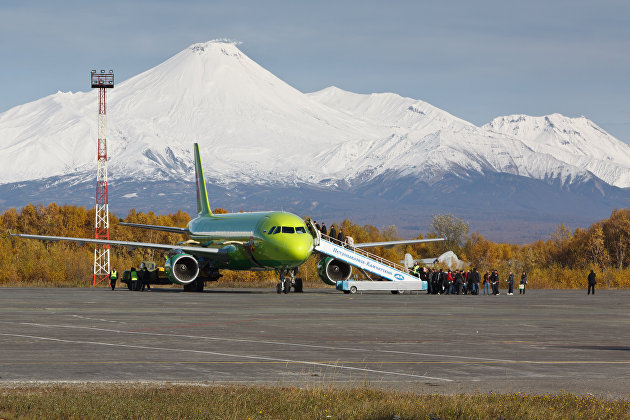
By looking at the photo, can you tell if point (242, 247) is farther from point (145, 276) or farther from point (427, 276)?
point (427, 276)

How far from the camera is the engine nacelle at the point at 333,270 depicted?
207ft

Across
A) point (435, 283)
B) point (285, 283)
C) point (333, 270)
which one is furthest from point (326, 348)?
point (435, 283)

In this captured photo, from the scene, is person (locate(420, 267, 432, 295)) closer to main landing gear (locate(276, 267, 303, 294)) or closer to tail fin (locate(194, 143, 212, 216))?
main landing gear (locate(276, 267, 303, 294))

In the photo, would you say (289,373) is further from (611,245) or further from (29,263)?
(611,245)

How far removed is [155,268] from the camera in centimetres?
7162

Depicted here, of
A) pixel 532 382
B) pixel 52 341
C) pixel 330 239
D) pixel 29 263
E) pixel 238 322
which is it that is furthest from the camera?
pixel 29 263

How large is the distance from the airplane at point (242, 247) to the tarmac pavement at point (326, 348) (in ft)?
56.3

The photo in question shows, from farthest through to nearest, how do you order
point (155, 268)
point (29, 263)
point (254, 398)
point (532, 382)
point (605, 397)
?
point (29, 263) → point (155, 268) → point (532, 382) → point (605, 397) → point (254, 398)

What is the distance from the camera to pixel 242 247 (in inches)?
2388

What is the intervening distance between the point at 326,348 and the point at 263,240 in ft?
110

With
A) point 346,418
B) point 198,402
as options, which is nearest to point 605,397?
Answer: point 346,418

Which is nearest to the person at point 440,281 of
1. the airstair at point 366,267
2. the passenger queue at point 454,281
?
the passenger queue at point 454,281

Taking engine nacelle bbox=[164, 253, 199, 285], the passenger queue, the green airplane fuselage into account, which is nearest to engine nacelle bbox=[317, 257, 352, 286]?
the green airplane fuselage

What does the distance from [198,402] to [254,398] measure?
0.93m
